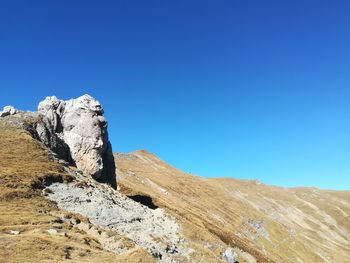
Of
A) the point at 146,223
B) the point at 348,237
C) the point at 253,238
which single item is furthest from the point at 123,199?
the point at 348,237

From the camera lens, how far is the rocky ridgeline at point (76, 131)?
2456 inches

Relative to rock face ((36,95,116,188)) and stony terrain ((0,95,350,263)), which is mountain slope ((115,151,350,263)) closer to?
stony terrain ((0,95,350,263))

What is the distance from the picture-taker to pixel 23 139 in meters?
54.2

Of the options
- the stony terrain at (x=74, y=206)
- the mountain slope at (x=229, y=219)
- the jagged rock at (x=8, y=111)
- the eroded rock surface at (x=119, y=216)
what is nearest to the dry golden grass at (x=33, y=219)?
the stony terrain at (x=74, y=206)

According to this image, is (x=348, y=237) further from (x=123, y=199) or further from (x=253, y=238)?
(x=123, y=199)

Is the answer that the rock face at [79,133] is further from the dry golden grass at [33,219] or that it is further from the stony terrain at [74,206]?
the dry golden grass at [33,219]

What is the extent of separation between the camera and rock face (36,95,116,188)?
62.9 metres

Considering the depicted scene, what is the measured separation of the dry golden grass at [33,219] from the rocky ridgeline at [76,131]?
Result: 27.6 ft

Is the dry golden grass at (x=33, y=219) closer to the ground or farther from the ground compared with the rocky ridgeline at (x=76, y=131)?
closer to the ground

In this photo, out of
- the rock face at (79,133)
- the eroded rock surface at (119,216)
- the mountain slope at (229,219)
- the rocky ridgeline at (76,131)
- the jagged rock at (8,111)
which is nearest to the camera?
the eroded rock surface at (119,216)

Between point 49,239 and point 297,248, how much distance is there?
110726 millimetres

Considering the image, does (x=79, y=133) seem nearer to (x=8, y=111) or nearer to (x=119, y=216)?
(x=8, y=111)

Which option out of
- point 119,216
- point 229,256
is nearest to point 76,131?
point 119,216

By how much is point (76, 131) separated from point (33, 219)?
31.8m
